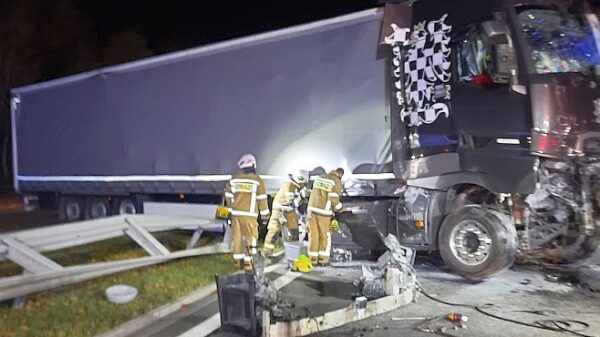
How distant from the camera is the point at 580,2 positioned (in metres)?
8.35

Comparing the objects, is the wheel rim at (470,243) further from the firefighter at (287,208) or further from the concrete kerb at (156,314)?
the concrete kerb at (156,314)

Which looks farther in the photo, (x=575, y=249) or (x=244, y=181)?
(x=244, y=181)

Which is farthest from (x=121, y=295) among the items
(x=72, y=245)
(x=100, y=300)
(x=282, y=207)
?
(x=282, y=207)

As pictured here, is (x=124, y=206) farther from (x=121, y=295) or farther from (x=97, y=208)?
(x=121, y=295)

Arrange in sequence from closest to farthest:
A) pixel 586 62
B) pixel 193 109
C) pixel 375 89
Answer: pixel 586 62 → pixel 375 89 → pixel 193 109

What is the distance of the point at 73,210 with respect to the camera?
16.0 meters

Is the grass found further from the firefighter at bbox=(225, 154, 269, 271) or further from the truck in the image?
the truck

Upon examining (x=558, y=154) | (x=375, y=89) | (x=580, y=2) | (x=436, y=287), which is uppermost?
(x=580, y=2)

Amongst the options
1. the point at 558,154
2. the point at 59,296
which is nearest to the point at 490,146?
the point at 558,154

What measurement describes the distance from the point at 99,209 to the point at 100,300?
7.95 metres

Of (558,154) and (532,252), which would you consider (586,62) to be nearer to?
(558,154)

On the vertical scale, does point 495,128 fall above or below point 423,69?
below

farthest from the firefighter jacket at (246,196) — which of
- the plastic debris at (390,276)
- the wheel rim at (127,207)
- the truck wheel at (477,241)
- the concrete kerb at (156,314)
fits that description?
the wheel rim at (127,207)

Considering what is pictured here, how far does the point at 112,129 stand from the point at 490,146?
8.62 meters
